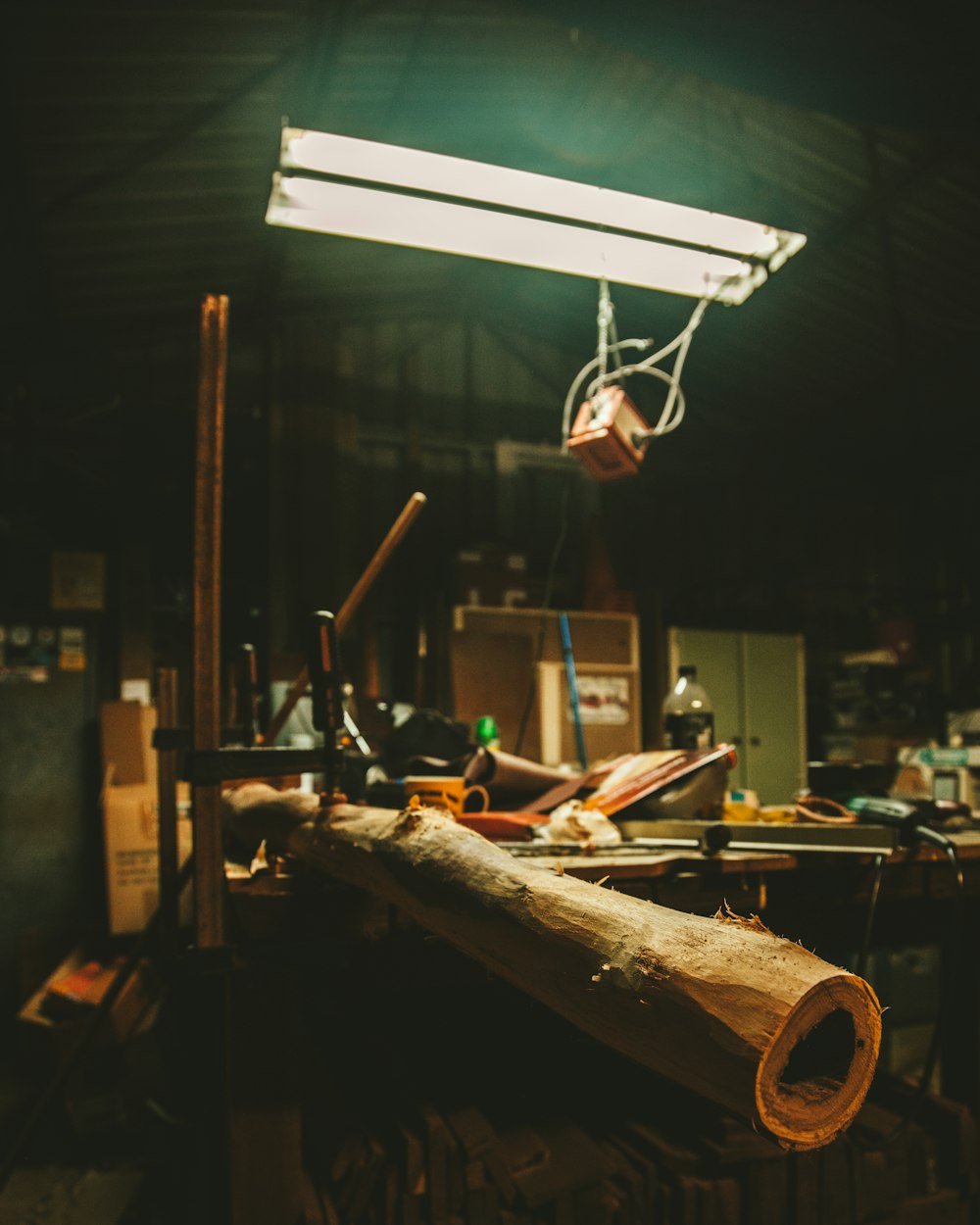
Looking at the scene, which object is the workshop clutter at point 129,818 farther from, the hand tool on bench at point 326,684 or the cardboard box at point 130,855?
the hand tool on bench at point 326,684

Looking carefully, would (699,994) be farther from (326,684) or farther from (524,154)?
(524,154)

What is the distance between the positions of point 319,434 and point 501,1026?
4749mm

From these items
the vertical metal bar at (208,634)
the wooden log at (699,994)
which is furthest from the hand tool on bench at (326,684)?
the wooden log at (699,994)

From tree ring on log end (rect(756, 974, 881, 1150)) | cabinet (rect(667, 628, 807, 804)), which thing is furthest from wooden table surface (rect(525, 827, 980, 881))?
cabinet (rect(667, 628, 807, 804))

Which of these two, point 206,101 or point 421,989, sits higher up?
point 206,101

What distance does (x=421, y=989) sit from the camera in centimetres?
246

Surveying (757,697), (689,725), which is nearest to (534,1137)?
(689,725)

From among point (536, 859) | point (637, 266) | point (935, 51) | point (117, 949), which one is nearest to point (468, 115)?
point (637, 266)

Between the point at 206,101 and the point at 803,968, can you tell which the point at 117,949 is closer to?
the point at 206,101

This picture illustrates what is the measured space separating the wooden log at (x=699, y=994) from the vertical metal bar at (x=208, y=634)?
2.74 ft

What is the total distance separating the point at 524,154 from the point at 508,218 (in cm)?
230

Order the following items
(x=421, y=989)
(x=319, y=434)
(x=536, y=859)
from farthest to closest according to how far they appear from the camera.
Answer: (x=319, y=434) < (x=421, y=989) < (x=536, y=859)

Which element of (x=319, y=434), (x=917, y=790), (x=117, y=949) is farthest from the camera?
(x=319, y=434)

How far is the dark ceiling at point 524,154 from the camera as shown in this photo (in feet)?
7.78
